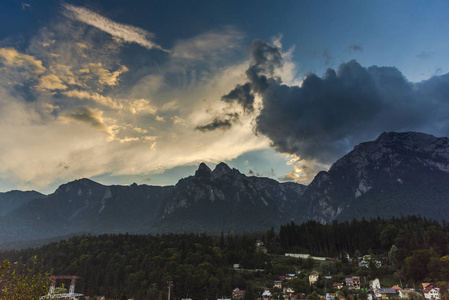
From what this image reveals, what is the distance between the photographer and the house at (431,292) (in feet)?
263

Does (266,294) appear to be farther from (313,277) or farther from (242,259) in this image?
(242,259)

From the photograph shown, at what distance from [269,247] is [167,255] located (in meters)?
61.8

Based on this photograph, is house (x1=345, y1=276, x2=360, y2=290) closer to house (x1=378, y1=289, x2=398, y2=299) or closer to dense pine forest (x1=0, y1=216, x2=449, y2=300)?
dense pine forest (x1=0, y1=216, x2=449, y2=300)

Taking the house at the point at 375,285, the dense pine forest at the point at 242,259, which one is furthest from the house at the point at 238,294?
the house at the point at 375,285

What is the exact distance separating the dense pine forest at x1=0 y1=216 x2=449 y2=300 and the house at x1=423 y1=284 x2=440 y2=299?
23.0 ft

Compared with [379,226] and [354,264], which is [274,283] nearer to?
[354,264]

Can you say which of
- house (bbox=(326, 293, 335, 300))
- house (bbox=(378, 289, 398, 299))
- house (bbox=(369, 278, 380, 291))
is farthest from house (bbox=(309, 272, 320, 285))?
house (bbox=(378, 289, 398, 299))

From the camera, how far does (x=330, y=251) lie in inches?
5748

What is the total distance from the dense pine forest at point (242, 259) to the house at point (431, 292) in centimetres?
702

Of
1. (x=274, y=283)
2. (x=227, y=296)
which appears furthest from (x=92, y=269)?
(x=274, y=283)

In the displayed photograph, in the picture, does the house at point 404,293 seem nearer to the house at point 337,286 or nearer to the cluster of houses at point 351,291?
the cluster of houses at point 351,291

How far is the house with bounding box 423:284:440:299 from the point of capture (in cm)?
8029

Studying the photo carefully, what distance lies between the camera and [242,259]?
141625mm

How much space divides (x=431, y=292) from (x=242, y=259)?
80.1 m
